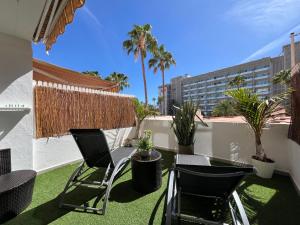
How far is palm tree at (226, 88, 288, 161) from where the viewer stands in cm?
337

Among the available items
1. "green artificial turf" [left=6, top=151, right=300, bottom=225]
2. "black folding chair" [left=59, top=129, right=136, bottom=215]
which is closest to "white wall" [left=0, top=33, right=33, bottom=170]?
"green artificial turf" [left=6, top=151, right=300, bottom=225]

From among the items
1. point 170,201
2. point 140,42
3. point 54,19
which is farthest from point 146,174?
point 140,42

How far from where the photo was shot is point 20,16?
2.64m

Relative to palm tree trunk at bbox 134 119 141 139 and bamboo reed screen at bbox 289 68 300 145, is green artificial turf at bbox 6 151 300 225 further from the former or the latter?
palm tree trunk at bbox 134 119 141 139

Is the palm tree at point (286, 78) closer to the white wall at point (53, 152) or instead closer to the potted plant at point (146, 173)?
the potted plant at point (146, 173)

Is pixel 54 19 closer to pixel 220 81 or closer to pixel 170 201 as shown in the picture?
pixel 170 201

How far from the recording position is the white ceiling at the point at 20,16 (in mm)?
2322

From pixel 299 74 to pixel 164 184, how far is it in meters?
3.26

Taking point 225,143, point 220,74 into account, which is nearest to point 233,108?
point 225,143

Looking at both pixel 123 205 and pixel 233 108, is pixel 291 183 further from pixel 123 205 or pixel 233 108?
pixel 123 205

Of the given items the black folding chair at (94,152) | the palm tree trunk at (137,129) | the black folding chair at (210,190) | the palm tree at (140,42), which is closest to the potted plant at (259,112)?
the black folding chair at (210,190)

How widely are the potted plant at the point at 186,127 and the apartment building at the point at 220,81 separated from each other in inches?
1751

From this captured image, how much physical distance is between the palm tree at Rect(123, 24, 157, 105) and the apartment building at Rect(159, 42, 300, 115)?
113 feet

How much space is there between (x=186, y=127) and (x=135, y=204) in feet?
8.18
